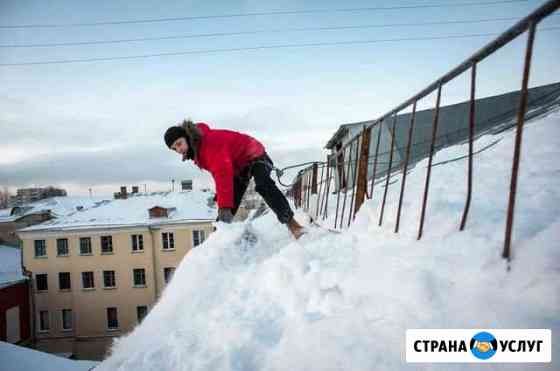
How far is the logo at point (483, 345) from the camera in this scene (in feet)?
2.73

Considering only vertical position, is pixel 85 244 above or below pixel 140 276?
above

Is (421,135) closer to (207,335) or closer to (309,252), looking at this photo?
(309,252)

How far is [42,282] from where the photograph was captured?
69.9 ft

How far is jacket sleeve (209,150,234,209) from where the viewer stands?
269cm

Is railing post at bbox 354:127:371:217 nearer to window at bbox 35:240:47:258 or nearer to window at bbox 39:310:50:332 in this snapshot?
window at bbox 35:240:47:258

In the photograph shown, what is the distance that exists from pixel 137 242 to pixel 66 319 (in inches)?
286

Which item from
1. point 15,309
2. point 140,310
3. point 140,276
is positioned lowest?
point 140,310

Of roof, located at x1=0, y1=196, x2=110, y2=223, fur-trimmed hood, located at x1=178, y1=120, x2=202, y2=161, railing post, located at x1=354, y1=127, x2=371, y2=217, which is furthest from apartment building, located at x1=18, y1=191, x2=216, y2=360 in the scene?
railing post, located at x1=354, y1=127, x2=371, y2=217

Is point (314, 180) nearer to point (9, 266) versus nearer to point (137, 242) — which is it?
point (137, 242)

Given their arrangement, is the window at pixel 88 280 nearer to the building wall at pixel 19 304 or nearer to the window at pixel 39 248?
the window at pixel 39 248

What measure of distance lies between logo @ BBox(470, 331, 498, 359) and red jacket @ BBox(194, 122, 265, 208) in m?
2.14

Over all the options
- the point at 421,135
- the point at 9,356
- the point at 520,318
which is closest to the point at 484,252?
the point at 520,318

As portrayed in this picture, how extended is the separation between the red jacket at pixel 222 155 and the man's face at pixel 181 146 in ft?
0.42

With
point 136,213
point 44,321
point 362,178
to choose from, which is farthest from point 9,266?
point 362,178
